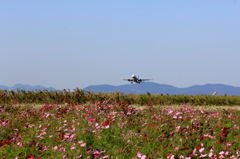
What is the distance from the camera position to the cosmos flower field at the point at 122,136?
354 inches

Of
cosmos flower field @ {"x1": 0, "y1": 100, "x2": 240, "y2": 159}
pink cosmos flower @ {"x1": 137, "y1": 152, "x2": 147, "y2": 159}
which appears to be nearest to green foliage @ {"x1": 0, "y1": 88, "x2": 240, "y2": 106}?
cosmos flower field @ {"x1": 0, "y1": 100, "x2": 240, "y2": 159}

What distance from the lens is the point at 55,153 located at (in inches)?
376

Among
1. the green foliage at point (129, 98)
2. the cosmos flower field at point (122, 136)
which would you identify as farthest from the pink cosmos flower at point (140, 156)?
the green foliage at point (129, 98)

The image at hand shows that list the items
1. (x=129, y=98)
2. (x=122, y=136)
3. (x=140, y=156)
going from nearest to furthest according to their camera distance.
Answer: (x=140, y=156)
(x=122, y=136)
(x=129, y=98)

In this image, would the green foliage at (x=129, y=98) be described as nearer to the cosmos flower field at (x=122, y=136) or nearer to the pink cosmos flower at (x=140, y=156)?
the cosmos flower field at (x=122, y=136)

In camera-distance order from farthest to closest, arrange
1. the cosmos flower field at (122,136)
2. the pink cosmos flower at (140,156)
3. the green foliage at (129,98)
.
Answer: the green foliage at (129,98)
the cosmos flower field at (122,136)
the pink cosmos flower at (140,156)

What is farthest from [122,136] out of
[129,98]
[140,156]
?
[129,98]

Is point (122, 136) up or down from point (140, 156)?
up

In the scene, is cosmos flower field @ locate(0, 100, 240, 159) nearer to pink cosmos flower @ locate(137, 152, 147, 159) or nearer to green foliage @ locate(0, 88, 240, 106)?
pink cosmos flower @ locate(137, 152, 147, 159)

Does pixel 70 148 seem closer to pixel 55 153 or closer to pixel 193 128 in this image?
pixel 55 153

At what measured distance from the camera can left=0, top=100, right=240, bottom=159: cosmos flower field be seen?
29.5ft

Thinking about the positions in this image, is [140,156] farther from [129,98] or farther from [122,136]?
[129,98]

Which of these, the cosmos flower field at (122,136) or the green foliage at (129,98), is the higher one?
the green foliage at (129,98)

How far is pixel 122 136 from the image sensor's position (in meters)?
10.5
